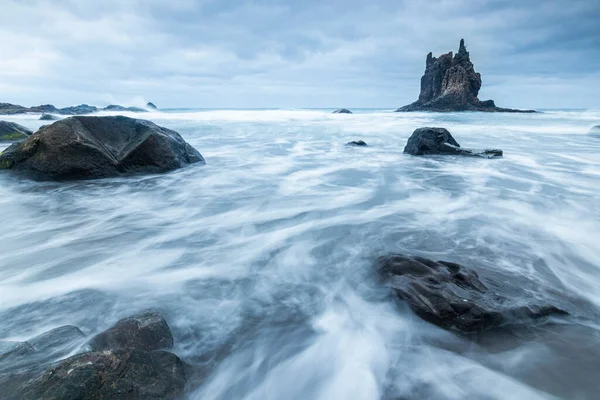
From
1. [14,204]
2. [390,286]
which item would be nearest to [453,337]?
[390,286]

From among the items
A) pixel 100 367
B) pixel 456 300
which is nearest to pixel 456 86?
pixel 456 300

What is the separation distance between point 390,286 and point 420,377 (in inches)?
43.3

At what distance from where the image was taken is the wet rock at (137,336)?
261 centimetres

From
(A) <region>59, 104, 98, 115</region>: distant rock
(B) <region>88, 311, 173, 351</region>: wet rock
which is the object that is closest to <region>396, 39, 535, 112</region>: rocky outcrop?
(A) <region>59, 104, 98, 115</region>: distant rock

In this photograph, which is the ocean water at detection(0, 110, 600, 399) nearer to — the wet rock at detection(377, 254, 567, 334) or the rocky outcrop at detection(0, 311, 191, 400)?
the wet rock at detection(377, 254, 567, 334)

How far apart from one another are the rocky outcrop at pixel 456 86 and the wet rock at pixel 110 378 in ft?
285

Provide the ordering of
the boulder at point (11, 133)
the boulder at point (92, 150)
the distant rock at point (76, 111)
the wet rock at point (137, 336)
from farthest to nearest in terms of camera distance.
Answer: the distant rock at point (76, 111), the boulder at point (11, 133), the boulder at point (92, 150), the wet rock at point (137, 336)

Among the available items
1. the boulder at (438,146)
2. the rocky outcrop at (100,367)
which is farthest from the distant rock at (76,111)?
the rocky outcrop at (100,367)

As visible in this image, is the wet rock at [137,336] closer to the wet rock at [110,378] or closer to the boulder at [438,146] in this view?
the wet rock at [110,378]

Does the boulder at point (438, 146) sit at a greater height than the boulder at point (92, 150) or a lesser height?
lesser

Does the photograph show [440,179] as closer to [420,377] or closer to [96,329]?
[420,377]

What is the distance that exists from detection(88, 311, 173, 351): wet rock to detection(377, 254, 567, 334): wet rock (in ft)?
7.07

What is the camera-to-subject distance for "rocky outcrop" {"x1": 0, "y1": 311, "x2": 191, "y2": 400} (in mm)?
1949

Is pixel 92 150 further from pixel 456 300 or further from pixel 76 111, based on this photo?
pixel 76 111
